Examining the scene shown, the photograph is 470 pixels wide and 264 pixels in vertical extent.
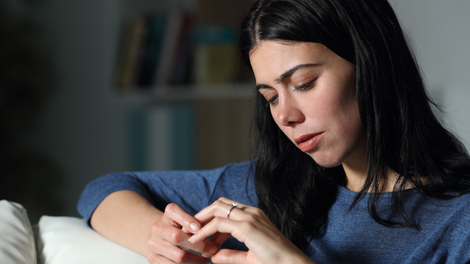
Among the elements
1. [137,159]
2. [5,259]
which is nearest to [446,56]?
[5,259]

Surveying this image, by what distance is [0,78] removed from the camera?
2289 millimetres

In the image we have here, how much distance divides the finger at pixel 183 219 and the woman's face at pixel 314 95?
24 centimetres

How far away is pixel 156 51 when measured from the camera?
2402 mm

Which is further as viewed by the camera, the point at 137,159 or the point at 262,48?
the point at 137,159

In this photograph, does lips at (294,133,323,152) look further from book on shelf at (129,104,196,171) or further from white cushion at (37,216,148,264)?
book on shelf at (129,104,196,171)

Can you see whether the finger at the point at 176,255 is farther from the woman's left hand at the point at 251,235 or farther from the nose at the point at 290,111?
the nose at the point at 290,111

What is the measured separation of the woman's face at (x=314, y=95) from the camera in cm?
84

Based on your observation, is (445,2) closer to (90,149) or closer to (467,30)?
(467,30)

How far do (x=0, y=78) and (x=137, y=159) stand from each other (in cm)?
81

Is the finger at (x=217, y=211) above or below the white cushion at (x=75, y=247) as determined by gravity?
above

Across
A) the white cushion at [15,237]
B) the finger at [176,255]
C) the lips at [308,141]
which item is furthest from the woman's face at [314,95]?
the white cushion at [15,237]

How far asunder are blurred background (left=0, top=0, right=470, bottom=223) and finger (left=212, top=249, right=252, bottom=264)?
140 cm

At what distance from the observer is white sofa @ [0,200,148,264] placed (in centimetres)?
94

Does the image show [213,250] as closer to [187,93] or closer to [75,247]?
[75,247]
